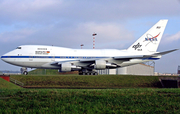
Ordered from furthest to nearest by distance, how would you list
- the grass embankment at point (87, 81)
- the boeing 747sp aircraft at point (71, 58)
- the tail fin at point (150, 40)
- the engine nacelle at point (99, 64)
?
1. the tail fin at point (150, 40)
2. the boeing 747sp aircraft at point (71, 58)
3. the engine nacelle at point (99, 64)
4. the grass embankment at point (87, 81)

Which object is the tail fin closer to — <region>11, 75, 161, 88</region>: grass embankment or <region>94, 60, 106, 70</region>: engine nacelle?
<region>11, 75, 161, 88</region>: grass embankment

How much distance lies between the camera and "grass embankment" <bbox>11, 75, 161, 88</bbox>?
97.3 feet

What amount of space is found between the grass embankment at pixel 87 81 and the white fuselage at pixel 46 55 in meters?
4.18

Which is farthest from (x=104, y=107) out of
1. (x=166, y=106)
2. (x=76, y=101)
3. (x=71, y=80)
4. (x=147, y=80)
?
(x=147, y=80)

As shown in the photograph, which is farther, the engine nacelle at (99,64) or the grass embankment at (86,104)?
the engine nacelle at (99,64)

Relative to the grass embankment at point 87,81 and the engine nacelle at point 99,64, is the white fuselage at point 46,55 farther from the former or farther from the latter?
the grass embankment at point 87,81

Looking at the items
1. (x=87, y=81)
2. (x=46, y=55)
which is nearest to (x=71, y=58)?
(x=46, y=55)

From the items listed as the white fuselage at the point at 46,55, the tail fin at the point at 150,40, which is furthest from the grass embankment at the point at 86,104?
the tail fin at the point at 150,40

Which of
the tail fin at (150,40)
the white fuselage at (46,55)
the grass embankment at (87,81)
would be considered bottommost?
the grass embankment at (87,81)

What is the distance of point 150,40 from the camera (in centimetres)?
3934

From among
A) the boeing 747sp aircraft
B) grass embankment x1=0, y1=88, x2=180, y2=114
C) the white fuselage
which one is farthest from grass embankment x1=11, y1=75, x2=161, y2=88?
grass embankment x1=0, y1=88, x2=180, y2=114

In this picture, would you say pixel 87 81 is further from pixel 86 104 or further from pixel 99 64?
pixel 86 104

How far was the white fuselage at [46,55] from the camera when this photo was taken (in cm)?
3481

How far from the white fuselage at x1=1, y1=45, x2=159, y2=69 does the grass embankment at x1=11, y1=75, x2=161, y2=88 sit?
4.18m
